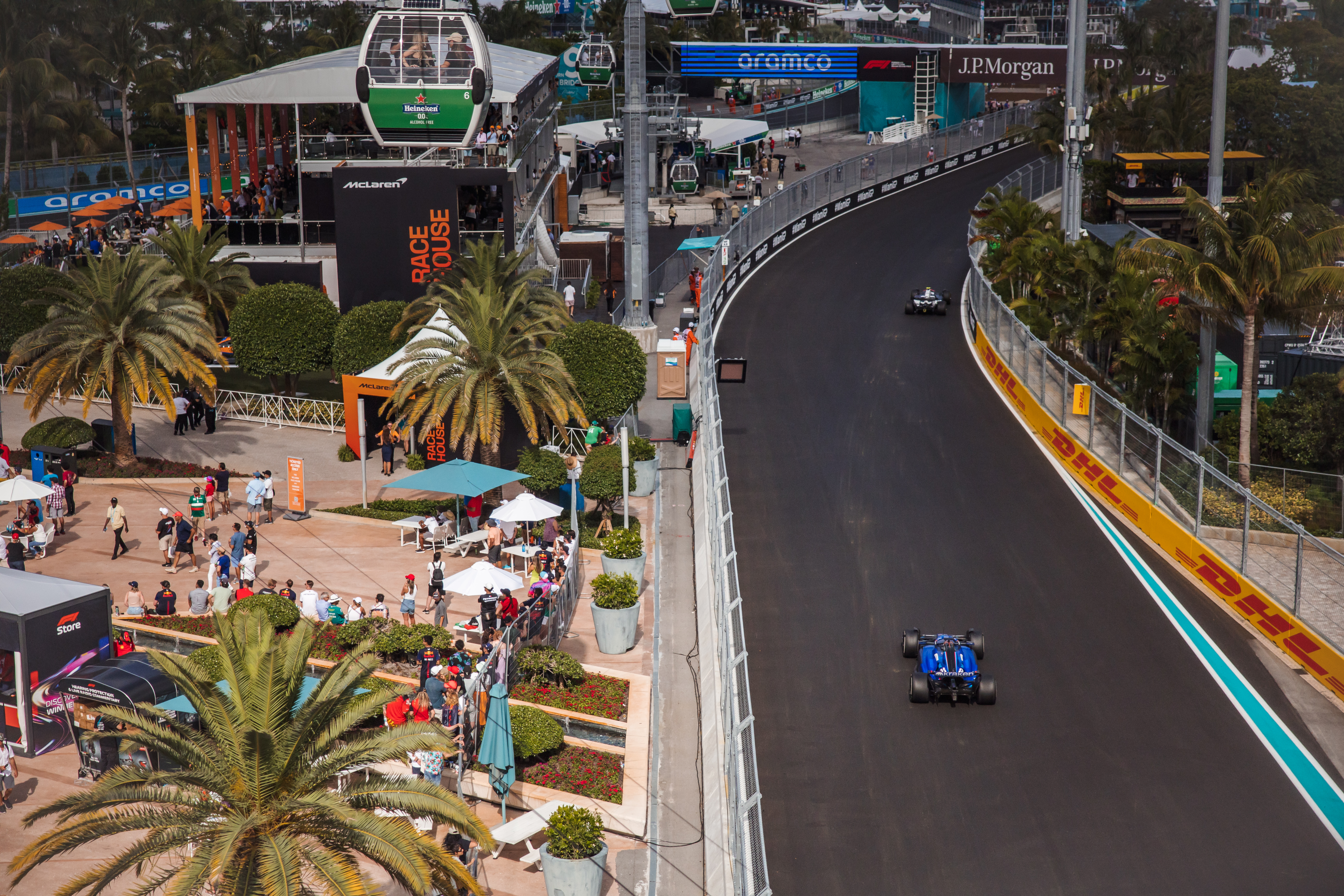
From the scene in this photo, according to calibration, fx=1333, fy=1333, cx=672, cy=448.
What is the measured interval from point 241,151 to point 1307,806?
260 ft

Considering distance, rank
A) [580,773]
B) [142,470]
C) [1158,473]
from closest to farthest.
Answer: [580,773] → [1158,473] → [142,470]

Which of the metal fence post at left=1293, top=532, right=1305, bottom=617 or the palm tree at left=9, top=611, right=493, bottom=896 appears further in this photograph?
the metal fence post at left=1293, top=532, right=1305, bottom=617

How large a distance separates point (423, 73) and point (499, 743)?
90.8 feet

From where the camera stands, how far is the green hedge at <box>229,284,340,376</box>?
37.4 m

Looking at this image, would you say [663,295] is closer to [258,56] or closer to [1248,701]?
[1248,701]

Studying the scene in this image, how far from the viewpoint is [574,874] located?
16.1 m

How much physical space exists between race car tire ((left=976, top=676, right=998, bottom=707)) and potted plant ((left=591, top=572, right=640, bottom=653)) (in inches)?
269

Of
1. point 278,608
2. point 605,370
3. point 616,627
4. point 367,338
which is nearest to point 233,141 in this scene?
point 367,338

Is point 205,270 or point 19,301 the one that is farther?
point 19,301

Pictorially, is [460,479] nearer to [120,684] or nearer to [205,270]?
[120,684]

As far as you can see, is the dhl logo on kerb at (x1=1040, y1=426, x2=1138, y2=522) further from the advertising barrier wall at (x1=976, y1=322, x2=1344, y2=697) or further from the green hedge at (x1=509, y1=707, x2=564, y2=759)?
the green hedge at (x1=509, y1=707, x2=564, y2=759)

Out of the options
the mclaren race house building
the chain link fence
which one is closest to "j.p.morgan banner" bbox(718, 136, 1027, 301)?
the chain link fence

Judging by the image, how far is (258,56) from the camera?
271ft

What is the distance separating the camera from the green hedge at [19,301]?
41.7m
